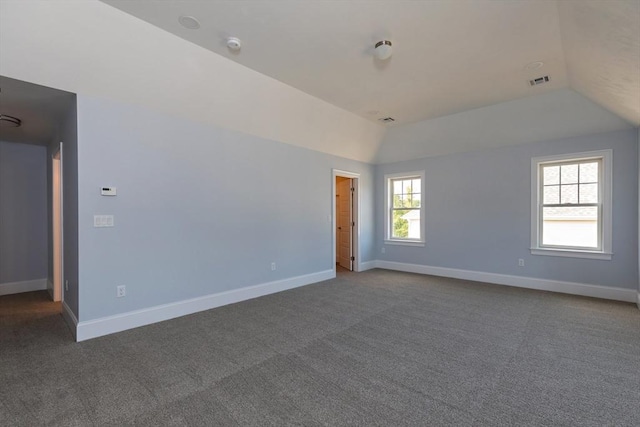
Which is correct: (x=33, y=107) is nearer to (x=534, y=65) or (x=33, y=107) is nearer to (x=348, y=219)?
(x=348, y=219)

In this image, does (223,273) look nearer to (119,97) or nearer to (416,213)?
(119,97)

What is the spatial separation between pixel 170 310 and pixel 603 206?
6181 mm

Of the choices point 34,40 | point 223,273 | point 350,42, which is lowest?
point 223,273

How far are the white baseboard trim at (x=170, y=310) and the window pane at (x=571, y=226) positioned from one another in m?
4.26

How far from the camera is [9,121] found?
3.66 meters

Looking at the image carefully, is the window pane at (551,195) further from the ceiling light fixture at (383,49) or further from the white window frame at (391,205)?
the ceiling light fixture at (383,49)

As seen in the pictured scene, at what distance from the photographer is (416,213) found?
636cm

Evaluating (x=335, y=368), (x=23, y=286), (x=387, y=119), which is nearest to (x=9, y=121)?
(x=23, y=286)

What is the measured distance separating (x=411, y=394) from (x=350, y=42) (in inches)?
125

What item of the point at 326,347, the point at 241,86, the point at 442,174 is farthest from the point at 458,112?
the point at 326,347

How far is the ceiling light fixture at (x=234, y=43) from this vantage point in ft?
9.63

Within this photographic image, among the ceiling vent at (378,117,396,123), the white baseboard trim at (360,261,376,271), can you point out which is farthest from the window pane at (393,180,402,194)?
the white baseboard trim at (360,261,376,271)

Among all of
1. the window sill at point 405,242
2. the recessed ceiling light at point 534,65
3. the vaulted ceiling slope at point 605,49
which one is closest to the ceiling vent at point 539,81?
the vaulted ceiling slope at point 605,49

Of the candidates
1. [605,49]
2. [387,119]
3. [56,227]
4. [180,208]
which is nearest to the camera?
[605,49]
